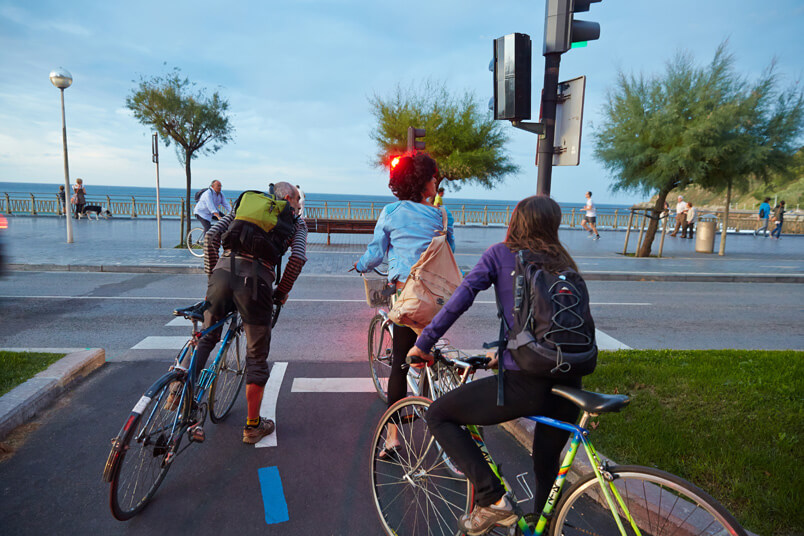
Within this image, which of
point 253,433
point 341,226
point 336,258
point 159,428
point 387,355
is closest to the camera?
point 159,428

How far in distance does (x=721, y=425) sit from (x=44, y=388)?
5244 millimetres

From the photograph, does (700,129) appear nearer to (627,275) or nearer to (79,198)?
(627,275)

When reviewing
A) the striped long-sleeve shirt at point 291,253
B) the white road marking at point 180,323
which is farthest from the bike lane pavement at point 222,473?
the white road marking at point 180,323

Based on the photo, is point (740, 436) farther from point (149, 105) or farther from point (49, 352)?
point (149, 105)

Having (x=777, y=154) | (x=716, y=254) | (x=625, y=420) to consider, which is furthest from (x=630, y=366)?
(x=716, y=254)

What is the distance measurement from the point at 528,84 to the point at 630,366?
2.85 m

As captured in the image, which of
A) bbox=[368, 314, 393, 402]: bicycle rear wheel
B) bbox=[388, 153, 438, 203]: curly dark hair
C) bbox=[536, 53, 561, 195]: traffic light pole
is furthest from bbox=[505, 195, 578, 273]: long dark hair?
bbox=[536, 53, 561, 195]: traffic light pole

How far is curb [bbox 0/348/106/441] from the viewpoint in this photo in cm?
363

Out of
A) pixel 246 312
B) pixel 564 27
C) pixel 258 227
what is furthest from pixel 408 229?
pixel 564 27

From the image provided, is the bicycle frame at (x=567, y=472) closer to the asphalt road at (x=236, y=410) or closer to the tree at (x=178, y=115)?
the asphalt road at (x=236, y=410)

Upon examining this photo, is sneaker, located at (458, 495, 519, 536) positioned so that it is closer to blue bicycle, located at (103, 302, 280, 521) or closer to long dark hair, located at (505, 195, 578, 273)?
long dark hair, located at (505, 195, 578, 273)

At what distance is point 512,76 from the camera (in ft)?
14.9

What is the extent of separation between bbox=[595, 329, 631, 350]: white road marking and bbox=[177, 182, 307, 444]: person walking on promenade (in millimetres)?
4285

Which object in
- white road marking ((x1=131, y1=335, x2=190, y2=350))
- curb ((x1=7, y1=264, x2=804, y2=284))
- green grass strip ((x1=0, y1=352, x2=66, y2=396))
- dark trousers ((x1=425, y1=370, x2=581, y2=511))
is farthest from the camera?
curb ((x1=7, y1=264, x2=804, y2=284))
